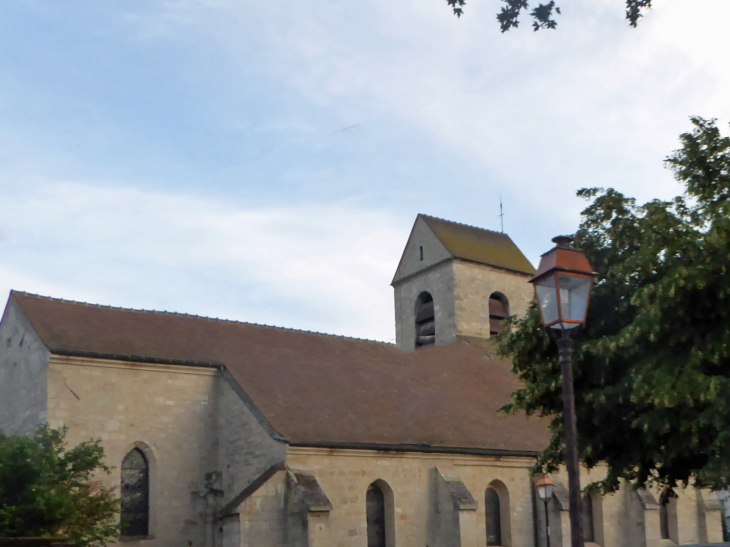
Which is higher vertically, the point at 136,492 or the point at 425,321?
the point at 425,321

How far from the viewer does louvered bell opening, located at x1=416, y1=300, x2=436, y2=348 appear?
35.0 metres

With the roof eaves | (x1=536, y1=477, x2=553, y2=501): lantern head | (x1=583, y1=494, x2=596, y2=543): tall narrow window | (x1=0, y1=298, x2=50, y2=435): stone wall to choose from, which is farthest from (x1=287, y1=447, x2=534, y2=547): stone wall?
(x1=0, y1=298, x2=50, y2=435): stone wall

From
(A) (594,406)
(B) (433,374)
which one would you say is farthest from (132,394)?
(A) (594,406)

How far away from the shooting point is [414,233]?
120ft

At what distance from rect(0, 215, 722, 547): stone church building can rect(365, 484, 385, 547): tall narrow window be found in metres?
0.05

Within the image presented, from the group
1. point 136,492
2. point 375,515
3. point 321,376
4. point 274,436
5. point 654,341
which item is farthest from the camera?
point 321,376

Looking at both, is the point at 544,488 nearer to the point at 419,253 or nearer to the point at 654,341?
the point at 654,341

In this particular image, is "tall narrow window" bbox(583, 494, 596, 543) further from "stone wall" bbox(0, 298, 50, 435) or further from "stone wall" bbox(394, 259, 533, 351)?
"stone wall" bbox(0, 298, 50, 435)

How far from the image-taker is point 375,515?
24094 millimetres

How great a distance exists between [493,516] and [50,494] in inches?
569

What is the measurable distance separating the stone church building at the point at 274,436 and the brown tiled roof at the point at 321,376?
7 centimetres

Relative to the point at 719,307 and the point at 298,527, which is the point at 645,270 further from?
the point at 298,527

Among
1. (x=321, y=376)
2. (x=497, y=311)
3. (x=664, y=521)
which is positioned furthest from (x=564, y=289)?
(x=497, y=311)

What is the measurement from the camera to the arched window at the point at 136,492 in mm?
22828
